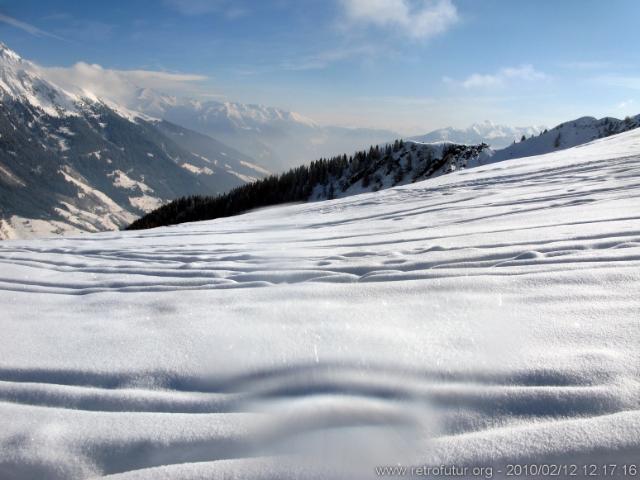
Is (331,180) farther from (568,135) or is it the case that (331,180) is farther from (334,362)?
(334,362)

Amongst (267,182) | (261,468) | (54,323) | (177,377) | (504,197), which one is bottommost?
(261,468)

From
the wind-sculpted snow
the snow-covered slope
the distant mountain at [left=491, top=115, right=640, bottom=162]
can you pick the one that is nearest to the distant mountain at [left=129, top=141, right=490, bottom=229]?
the snow-covered slope

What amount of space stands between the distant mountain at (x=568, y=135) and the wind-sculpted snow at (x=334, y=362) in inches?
2771

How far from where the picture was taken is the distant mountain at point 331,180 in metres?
90.0

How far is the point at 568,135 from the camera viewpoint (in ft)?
240

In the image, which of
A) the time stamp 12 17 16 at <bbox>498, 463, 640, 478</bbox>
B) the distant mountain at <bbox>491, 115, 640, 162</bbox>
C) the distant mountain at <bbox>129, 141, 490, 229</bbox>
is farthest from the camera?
the distant mountain at <bbox>129, 141, 490, 229</bbox>

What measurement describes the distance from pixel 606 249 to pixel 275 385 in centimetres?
351

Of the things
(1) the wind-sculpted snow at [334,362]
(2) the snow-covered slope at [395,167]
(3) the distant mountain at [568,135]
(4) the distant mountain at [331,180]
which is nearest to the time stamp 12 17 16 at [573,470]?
(1) the wind-sculpted snow at [334,362]

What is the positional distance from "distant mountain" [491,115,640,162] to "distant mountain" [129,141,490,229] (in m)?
14.1

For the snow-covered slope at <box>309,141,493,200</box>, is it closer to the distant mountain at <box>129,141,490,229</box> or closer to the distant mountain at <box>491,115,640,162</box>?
the distant mountain at <box>129,141,490,229</box>

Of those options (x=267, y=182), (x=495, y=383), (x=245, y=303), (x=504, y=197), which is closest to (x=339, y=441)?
(x=495, y=383)

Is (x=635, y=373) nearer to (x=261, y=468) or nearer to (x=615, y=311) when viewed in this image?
(x=615, y=311)

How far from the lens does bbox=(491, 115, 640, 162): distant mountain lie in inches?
2638

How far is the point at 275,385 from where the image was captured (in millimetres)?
2188
